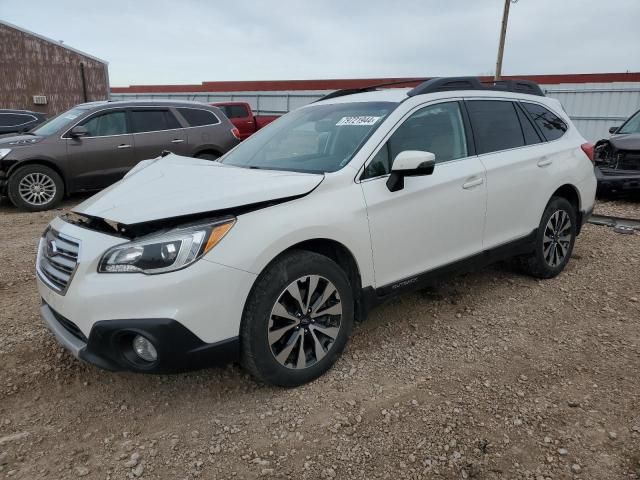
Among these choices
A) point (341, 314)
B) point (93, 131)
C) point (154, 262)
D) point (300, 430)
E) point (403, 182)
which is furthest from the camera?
point (93, 131)

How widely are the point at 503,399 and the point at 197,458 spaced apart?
1.69 metres

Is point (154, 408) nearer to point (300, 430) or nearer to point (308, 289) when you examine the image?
point (300, 430)

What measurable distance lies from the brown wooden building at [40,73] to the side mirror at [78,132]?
60.5ft

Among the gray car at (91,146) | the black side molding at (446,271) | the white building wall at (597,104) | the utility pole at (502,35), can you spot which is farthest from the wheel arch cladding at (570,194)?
the utility pole at (502,35)

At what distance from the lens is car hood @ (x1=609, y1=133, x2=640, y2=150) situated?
25.1 ft

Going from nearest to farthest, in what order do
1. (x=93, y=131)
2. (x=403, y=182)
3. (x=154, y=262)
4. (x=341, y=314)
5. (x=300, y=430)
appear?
(x=154, y=262), (x=300, y=430), (x=341, y=314), (x=403, y=182), (x=93, y=131)

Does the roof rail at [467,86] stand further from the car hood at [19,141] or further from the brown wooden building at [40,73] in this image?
the brown wooden building at [40,73]

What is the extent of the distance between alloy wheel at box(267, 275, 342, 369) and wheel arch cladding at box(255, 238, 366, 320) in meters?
0.19

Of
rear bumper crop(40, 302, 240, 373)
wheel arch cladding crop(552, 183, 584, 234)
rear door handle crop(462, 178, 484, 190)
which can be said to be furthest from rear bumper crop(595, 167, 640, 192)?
rear bumper crop(40, 302, 240, 373)

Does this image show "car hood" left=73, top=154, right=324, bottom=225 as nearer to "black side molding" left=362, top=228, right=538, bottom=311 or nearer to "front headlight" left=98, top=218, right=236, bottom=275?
"front headlight" left=98, top=218, right=236, bottom=275

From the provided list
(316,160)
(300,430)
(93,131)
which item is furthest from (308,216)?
(93,131)

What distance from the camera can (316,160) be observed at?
3145 mm

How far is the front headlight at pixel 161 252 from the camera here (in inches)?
90.3

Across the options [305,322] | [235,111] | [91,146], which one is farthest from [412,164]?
[235,111]
